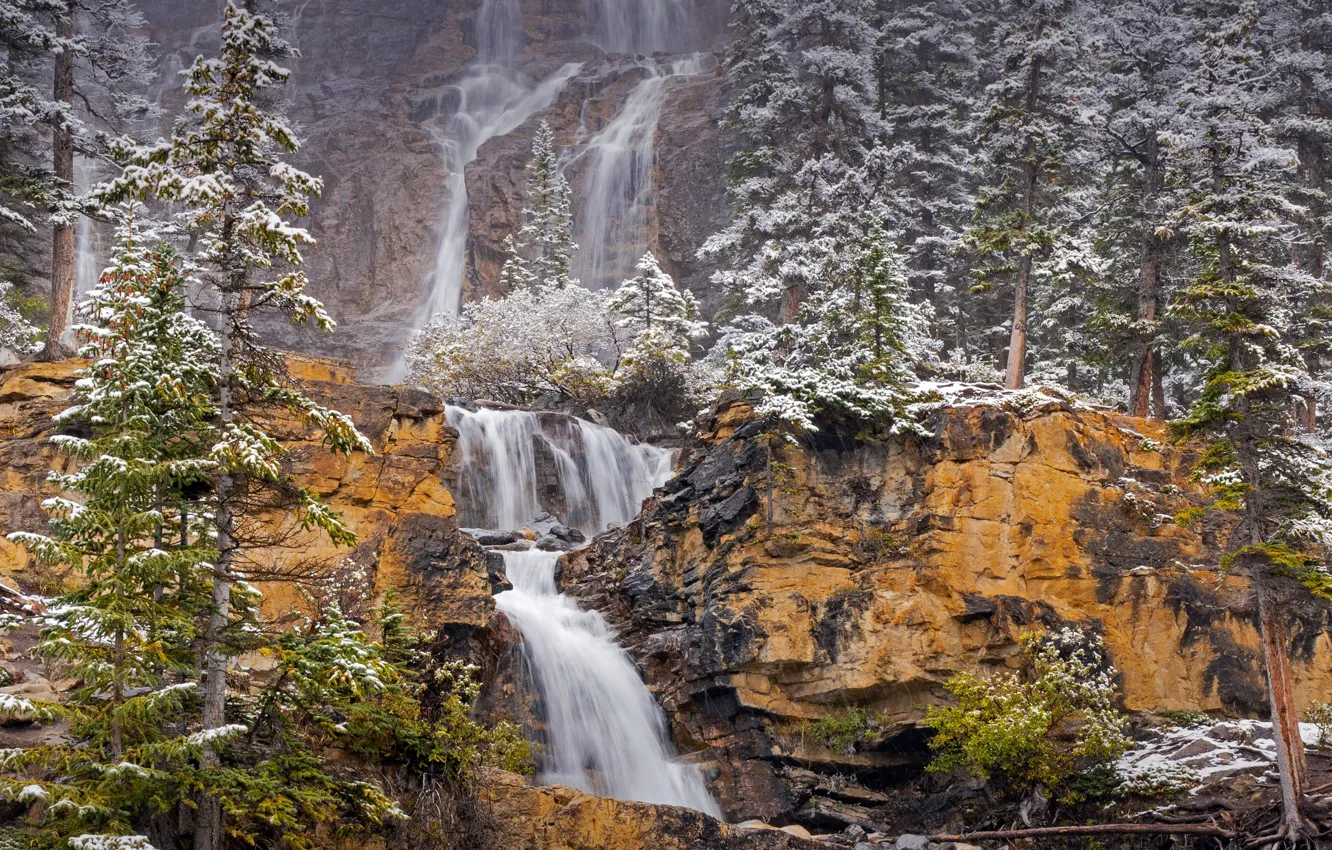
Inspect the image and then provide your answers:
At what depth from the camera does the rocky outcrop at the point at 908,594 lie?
20375mm

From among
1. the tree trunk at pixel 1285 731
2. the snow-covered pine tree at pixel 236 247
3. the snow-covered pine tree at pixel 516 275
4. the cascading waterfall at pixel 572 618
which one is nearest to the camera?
the snow-covered pine tree at pixel 236 247

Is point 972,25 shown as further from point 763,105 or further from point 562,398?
point 562,398

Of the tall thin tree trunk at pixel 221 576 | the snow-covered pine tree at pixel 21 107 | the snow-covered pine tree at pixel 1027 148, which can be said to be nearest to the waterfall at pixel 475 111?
the snow-covered pine tree at pixel 21 107

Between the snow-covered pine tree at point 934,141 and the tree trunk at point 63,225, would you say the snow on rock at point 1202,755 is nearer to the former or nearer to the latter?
the snow-covered pine tree at point 934,141

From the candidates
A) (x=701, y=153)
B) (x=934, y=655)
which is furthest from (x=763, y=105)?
(x=934, y=655)

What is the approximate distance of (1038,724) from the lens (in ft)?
56.9

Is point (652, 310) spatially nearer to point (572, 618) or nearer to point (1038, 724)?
point (572, 618)

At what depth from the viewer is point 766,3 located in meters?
34.2

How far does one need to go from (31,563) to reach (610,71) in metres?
54.9

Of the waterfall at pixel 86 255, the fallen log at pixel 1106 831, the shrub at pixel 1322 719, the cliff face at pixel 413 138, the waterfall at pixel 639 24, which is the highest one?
the waterfall at pixel 639 24

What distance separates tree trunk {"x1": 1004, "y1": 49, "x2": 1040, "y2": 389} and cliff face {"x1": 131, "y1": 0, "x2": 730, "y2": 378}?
22.8 metres

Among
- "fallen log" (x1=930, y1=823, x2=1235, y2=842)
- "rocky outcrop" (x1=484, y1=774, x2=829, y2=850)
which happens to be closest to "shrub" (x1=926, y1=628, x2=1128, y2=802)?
"fallen log" (x1=930, y1=823, x2=1235, y2=842)

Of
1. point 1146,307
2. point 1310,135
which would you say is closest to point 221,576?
point 1146,307

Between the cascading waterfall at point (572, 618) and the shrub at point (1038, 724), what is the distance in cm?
529
